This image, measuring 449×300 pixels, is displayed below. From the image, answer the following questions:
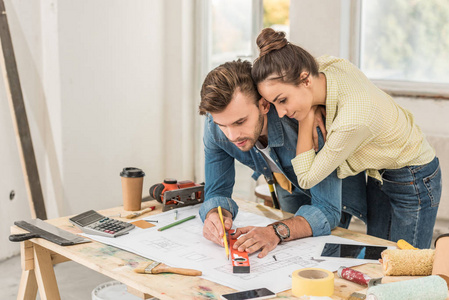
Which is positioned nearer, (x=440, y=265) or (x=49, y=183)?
(x=440, y=265)

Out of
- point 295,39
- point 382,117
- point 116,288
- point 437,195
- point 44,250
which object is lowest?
point 116,288

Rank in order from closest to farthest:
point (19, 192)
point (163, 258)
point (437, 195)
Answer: point (163, 258) < point (437, 195) < point (19, 192)

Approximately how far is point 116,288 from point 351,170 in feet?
3.44

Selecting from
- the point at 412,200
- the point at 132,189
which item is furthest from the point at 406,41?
the point at 132,189

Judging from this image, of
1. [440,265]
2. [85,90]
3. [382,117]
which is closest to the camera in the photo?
[440,265]

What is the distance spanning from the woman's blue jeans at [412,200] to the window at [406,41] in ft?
5.04

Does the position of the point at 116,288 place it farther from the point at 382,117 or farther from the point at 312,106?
the point at 382,117

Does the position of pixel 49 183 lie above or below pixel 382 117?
below

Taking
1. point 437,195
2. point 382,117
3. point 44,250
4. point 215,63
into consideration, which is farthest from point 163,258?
point 215,63

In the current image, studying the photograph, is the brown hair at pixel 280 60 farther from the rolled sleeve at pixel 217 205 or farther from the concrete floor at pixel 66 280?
the concrete floor at pixel 66 280

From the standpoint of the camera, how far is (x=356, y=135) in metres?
1.74

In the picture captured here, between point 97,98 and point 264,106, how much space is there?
2279 mm

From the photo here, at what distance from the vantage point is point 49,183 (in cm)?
371

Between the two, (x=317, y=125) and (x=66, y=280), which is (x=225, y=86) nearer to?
(x=317, y=125)
